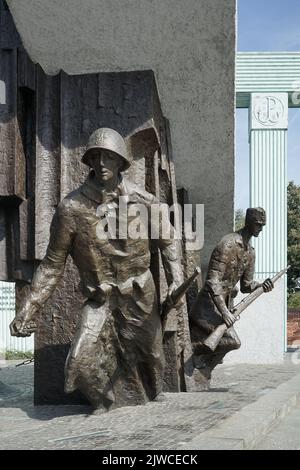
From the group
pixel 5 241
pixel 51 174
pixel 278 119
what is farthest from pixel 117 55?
pixel 278 119

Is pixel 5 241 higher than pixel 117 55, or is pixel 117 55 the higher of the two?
pixel 117 55

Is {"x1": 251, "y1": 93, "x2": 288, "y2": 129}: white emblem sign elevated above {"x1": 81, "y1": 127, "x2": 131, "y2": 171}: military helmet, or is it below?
above

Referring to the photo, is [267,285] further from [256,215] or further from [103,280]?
[103,280]

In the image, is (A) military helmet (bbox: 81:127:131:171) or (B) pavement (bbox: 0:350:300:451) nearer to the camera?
(B) pavement (bbox: 0:350:300:451)

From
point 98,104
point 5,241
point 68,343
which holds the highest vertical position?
point 98,104

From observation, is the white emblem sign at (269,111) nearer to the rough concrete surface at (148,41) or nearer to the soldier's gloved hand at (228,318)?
the rough concrete surface at (148,41)

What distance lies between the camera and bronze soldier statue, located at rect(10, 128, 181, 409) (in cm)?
601

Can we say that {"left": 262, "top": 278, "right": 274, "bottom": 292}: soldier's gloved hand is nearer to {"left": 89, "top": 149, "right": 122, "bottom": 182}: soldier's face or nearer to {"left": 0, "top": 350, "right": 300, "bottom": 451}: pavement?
{"left": 0, "top": 350, "right": 300, "bottom": 451}: pavement

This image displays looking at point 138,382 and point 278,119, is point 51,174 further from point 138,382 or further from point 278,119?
point 278,119

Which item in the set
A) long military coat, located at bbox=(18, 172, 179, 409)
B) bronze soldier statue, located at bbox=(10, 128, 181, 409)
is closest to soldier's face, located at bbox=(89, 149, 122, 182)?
bronze soldier statue, located at bbox=(10, 128, 181, 409)

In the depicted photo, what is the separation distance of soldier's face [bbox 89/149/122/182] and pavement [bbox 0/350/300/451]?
1.81 metres
